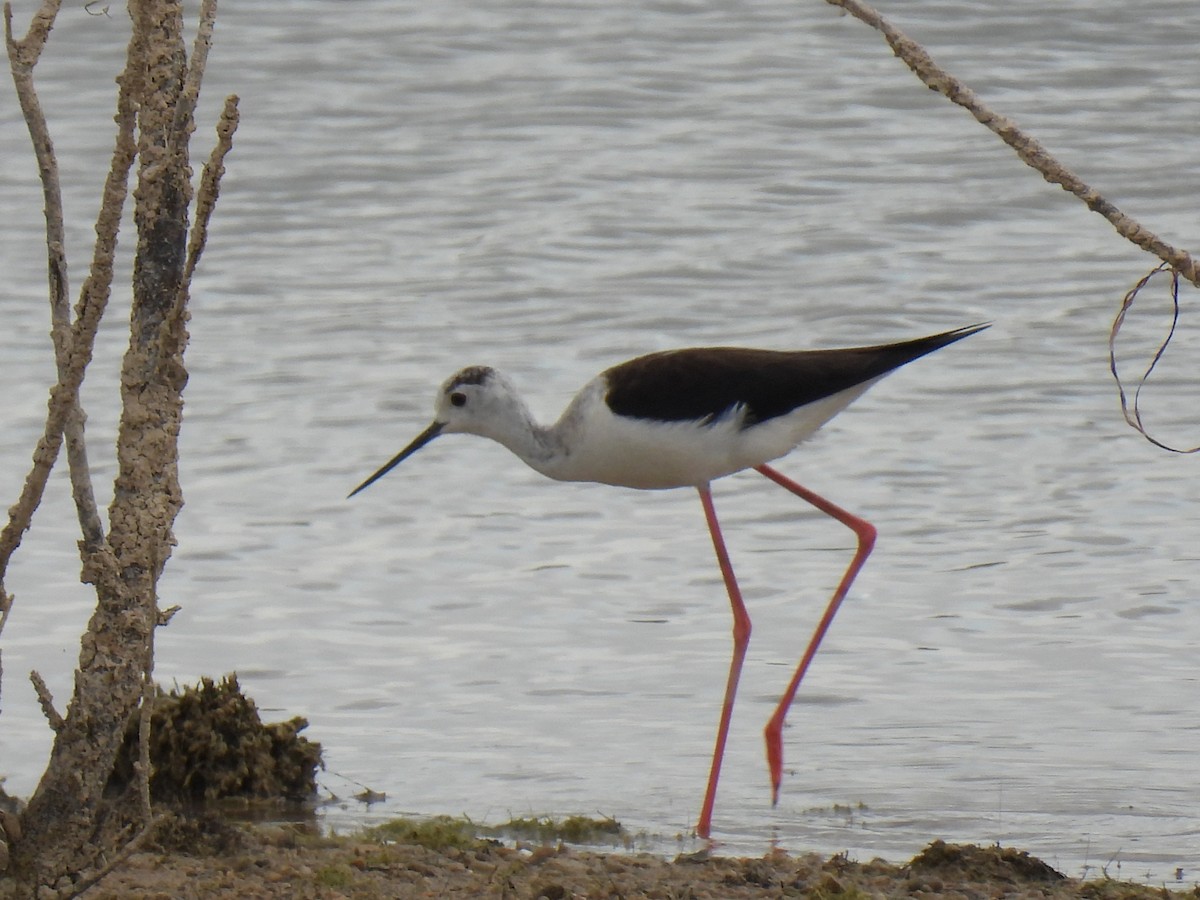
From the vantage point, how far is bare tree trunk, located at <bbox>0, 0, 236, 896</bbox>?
135 inches

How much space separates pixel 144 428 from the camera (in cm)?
345

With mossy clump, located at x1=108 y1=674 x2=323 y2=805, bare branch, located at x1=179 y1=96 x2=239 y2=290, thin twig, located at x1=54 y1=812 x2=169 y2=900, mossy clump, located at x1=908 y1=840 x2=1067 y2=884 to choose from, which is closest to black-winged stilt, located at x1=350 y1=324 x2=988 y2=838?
mossy clump, located at x1=108 y1=674 x2=323 y2=805

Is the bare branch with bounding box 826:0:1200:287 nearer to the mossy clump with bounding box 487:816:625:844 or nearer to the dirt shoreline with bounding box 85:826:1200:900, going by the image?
the dirt shoreline with bounding box 85:826:1200:900

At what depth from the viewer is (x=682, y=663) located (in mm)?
6340

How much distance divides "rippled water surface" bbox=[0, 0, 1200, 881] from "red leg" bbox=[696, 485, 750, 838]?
0.28ft

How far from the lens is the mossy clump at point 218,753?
5250mm

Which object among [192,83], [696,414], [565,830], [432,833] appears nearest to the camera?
[192,83]

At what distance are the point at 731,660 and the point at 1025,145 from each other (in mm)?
3215

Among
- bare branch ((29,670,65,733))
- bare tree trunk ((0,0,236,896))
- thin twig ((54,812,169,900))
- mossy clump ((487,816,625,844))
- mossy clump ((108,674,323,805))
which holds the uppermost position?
bare tree trunk ((0,0,236,896))

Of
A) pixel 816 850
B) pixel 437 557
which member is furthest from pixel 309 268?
pixel 816 850

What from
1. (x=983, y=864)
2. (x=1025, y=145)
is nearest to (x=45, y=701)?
(x=1025, y=145)

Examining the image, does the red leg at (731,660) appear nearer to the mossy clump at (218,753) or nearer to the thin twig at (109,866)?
the mossy clump at (218,753)

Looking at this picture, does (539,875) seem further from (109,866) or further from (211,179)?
(211,179)

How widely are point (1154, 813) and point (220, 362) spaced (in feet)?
17.5
